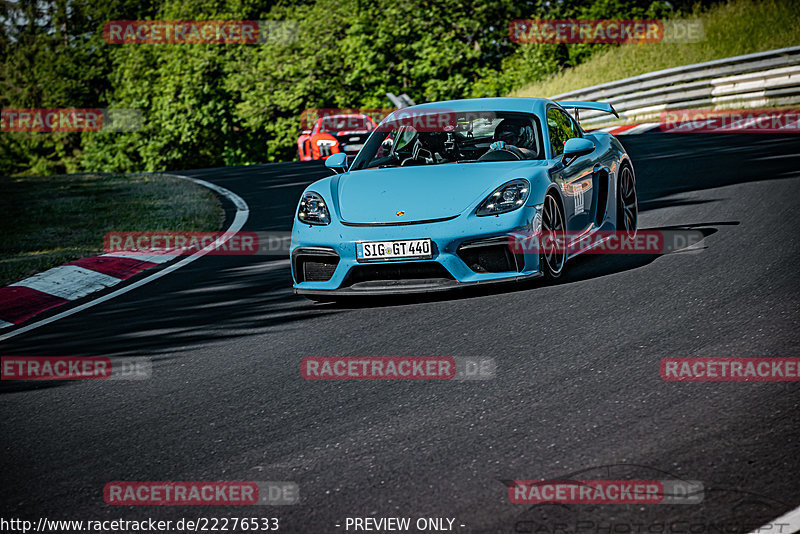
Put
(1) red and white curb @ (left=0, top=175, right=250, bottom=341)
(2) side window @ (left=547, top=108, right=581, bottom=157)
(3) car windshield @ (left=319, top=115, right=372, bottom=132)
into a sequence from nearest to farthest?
(2) side window @ (left=547, top=108, right=581, bottom=157), (1) red and white curb @ (left=0, top=175, right=250, bottom=341), (3) car windshield @ (left=319, top=115, right=372, bottom=132)

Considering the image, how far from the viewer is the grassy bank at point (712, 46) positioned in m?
26.8

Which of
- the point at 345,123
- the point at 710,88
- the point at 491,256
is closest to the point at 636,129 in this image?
the point at 710,88

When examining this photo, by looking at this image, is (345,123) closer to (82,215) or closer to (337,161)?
(82,215)

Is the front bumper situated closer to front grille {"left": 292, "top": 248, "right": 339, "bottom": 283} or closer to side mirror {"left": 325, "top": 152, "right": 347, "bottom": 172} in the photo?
front grille {"left": 292, "top": 248, "right": 339, "bottom": 283}

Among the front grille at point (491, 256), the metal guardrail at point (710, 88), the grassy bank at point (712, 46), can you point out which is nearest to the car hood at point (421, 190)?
the front grille at point (491, 256)

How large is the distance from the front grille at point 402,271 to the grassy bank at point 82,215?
424 centimetres

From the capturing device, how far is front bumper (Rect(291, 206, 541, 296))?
622cm

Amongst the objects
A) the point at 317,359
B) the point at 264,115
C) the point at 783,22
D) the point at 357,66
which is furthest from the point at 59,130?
the point at 317,359

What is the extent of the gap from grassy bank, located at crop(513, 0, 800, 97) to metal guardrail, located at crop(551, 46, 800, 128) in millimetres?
4569

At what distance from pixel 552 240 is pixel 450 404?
2.55 metres

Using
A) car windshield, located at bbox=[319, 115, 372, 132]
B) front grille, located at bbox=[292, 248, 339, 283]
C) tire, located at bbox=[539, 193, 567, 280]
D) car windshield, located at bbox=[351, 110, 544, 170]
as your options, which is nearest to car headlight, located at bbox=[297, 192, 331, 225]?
front grille, located at bbox=[292, 248, 339, 283]

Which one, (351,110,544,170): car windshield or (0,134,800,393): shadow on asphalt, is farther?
(351,110,544,170): car windshield

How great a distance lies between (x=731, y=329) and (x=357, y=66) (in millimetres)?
36757

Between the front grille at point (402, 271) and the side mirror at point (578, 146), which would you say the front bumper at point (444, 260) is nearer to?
the front grille at point (402, 271)
